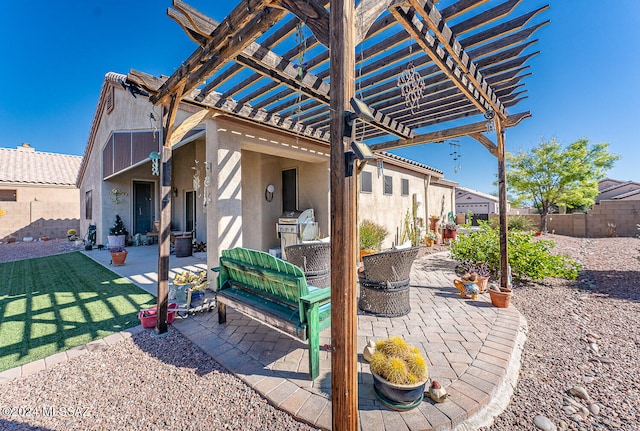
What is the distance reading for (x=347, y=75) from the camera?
4.78ft

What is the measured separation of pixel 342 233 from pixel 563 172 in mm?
19755

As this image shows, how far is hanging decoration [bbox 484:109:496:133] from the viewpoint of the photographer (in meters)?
3.99

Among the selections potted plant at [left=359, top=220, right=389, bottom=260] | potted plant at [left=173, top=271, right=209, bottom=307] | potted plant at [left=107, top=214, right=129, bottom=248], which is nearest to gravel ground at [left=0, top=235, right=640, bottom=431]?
potted plant at [left=173, top=271, right=209, bottom=307]

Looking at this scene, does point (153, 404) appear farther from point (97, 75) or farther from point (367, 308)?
point (97, 75)

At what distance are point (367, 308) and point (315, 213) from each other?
11.4ft

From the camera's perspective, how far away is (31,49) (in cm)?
1090

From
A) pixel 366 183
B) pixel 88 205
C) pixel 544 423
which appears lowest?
pixel 544 423

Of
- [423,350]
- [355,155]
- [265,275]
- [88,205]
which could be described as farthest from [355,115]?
[88,205]

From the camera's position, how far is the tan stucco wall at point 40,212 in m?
13.7

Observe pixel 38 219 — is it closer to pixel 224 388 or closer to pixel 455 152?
pixel 224 388

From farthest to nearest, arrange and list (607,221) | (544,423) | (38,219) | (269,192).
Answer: (38,219)
(607,221)
(269,192)
(544,423)

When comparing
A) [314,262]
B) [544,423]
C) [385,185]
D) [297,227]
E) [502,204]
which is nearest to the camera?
[544,423]

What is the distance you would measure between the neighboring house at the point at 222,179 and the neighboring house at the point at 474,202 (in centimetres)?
1860

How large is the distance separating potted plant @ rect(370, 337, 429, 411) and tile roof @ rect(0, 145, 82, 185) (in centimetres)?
2144
